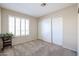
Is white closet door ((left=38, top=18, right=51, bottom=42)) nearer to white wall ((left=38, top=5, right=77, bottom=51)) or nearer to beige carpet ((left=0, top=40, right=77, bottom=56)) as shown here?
white wall ((left=38, top=5, right=77, bottom=51))

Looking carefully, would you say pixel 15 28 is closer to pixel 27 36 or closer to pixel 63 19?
pixel 27 36

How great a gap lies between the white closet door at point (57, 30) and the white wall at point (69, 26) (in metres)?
0.19

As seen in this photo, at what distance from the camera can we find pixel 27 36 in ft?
13.6

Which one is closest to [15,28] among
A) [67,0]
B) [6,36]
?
[6,36]

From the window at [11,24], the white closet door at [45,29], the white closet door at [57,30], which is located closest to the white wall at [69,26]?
the white closet door at [57,30]

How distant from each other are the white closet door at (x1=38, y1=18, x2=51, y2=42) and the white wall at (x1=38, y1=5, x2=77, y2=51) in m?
1.04

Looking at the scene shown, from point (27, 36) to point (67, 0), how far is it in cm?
374

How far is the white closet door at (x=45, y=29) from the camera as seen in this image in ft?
13.1

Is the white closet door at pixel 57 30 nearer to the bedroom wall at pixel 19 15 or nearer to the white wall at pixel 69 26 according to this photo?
the white wall at pixel 69 26

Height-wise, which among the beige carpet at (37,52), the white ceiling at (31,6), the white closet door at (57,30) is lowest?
the beige carpet at (37,52)

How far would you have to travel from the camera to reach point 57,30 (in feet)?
11.4

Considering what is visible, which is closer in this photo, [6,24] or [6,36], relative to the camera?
[6,36]

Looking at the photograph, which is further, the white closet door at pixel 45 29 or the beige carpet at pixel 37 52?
the white closet door at pixel 45 29

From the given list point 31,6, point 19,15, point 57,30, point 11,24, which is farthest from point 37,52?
Answer: point 19,15
